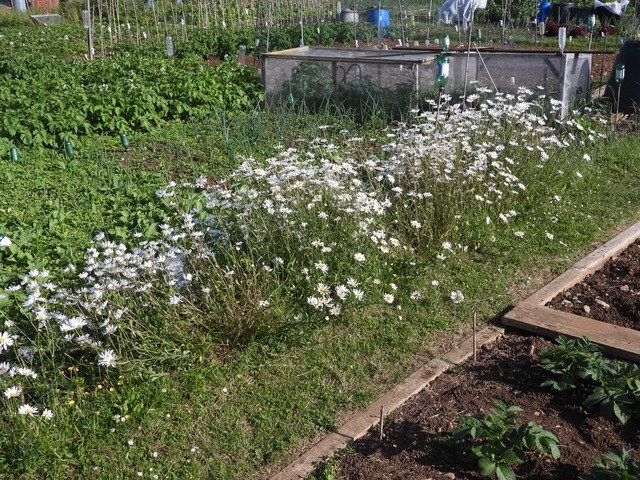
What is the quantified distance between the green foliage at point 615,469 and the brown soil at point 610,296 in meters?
1.61

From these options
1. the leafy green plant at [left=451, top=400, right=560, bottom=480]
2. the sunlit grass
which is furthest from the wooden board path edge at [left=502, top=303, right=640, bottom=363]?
the leafy green plant at [left=451, top=400, right=560, bottom=480]

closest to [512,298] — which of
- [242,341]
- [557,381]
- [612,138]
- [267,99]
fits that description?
[557,381]

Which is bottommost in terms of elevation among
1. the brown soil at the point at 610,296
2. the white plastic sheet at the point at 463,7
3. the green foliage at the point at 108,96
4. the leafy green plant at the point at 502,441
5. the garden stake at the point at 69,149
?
the brown soil at the point at 610,296

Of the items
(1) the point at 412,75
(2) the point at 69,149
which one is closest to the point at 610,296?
(1) the point at 412,75

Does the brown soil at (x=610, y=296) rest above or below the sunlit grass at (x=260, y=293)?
below

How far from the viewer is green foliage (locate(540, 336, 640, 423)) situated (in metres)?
3.26

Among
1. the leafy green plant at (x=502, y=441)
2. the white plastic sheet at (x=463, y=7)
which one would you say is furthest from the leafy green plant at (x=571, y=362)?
the white plastic sheet at (x=463, y=7)

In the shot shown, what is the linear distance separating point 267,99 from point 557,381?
6693 millimetres

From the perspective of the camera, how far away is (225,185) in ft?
20.9

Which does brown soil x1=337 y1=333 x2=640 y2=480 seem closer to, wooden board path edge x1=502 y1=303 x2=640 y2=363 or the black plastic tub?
wooden board path edge x1=502 y1=303 x2=640 y2=363

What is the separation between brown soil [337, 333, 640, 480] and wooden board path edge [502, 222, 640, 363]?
29 cm

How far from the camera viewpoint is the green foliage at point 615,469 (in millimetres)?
2658

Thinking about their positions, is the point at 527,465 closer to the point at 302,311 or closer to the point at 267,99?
the point at 302,311

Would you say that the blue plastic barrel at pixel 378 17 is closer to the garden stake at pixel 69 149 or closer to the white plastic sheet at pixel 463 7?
the white plastic sheet at pixel 463 7
